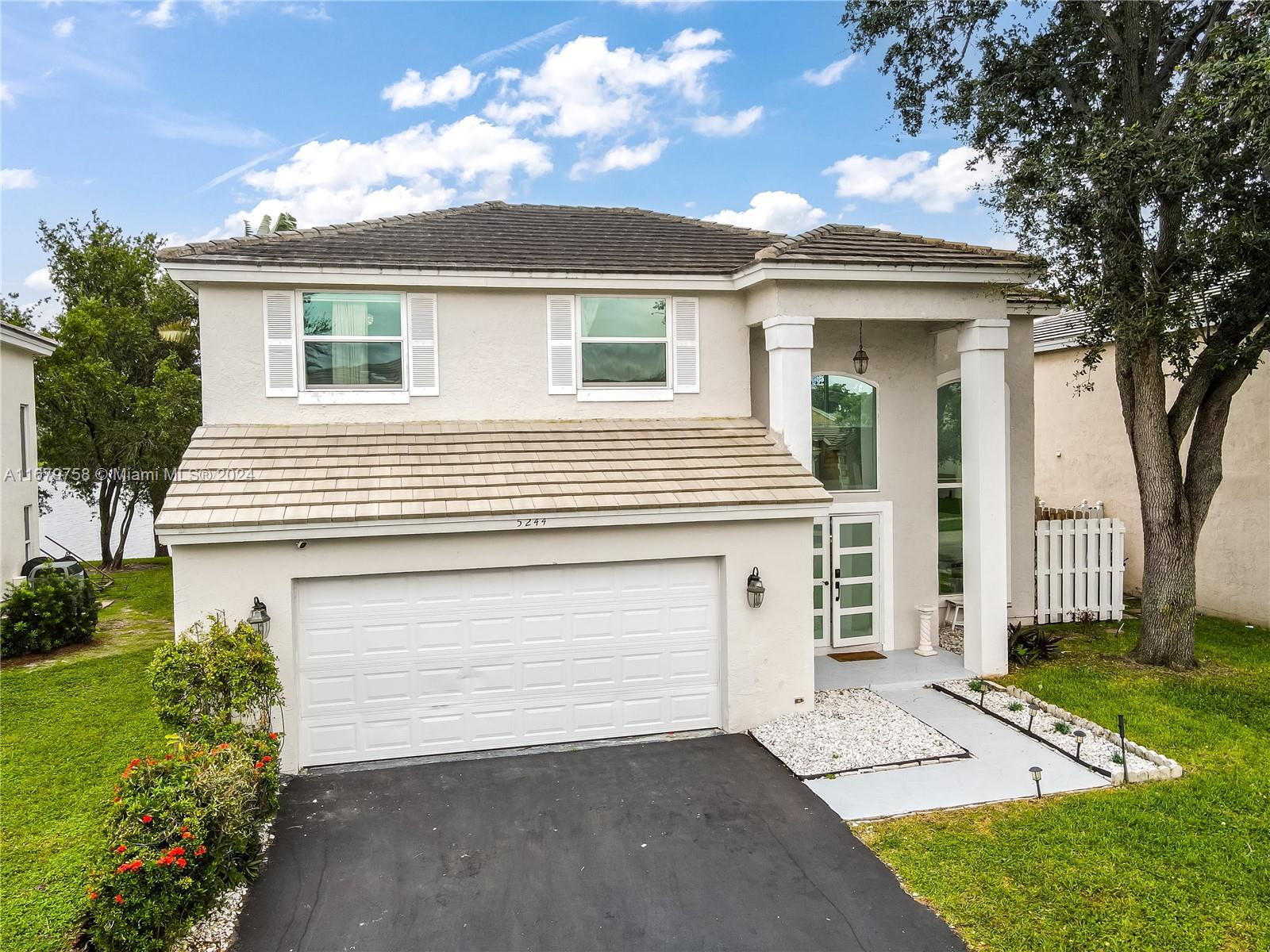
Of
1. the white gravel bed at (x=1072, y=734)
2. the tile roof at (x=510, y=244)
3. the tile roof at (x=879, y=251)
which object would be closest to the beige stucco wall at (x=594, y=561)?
the white gravel bed at (x=1072, y=734)

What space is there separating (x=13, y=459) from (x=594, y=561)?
547 inches

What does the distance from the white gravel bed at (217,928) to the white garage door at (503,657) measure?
2606mm

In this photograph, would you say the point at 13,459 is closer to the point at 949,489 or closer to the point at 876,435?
the point at 876,435

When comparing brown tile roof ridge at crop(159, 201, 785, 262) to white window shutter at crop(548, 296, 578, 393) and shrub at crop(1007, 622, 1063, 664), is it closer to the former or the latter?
white window shutter at crop(548, 296, 578, 393)

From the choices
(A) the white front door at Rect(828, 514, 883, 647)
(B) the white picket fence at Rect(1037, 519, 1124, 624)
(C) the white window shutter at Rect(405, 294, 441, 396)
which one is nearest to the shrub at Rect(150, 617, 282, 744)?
(C) the white window shutter at Rect(405, 294, 441, 396)

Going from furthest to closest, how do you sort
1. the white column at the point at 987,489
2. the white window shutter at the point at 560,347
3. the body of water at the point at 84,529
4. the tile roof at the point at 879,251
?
the body of water at the point at 84,529, the white column at the point at 987,489, the white window shutter at the point at 560,347, the tile roof at the point at 879,251

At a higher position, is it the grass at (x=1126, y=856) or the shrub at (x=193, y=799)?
the shrub at (x=193, y=799)

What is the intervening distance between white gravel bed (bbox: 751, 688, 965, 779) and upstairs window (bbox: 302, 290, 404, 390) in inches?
269

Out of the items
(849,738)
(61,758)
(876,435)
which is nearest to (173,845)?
(61,758)

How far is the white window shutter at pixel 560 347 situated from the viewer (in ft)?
35.3

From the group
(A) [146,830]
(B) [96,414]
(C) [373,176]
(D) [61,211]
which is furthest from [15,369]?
(A) [146,830]

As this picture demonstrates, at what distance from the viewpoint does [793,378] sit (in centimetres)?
1035

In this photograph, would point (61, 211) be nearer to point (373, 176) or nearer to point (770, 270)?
point (373, 176)

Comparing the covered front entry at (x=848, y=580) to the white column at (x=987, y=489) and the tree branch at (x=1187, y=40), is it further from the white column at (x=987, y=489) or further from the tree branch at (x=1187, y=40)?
the tree branch at (x=1187, y=40)
